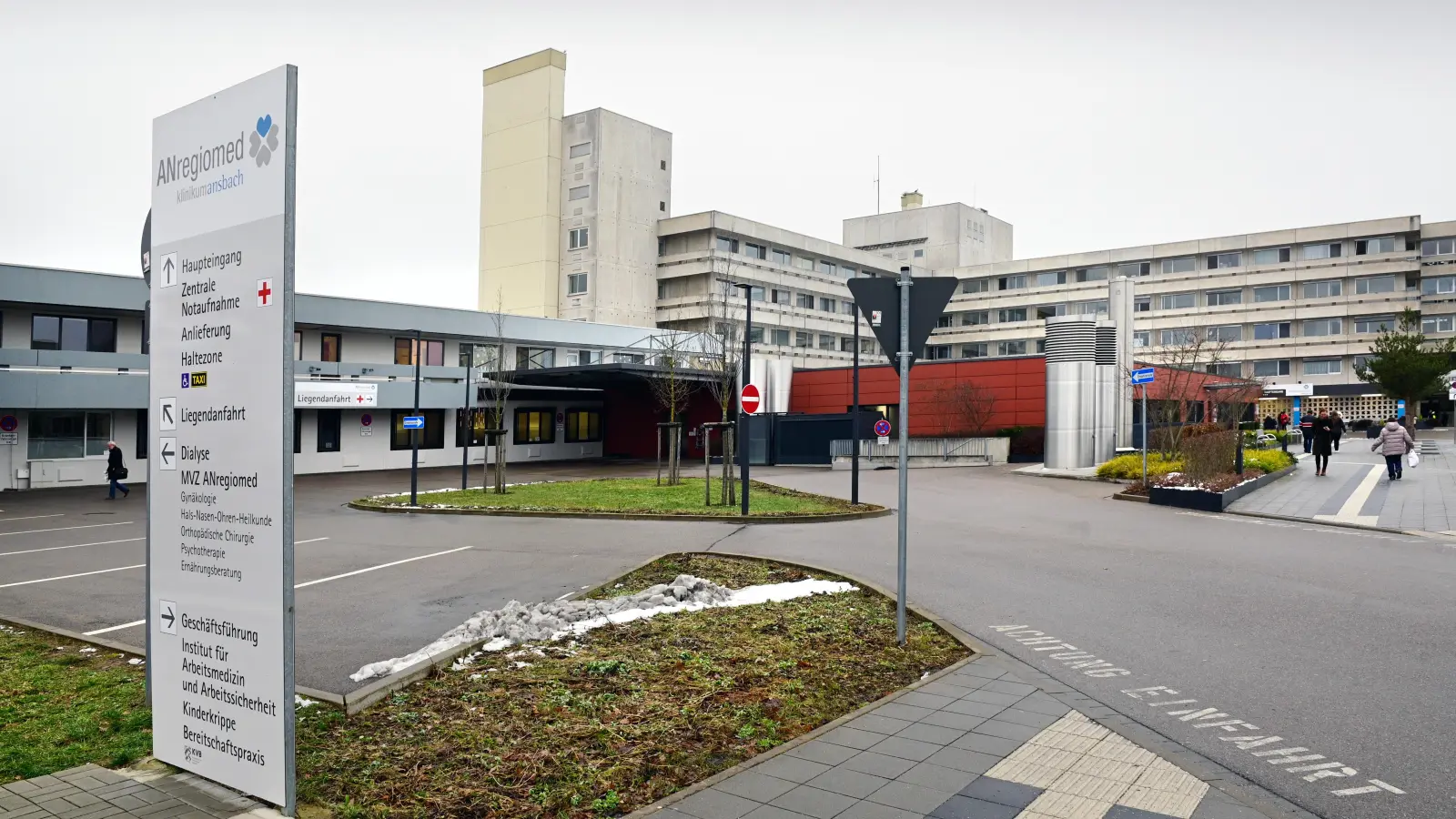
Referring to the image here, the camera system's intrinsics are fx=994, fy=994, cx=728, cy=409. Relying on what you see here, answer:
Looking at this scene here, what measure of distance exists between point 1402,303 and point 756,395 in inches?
2852

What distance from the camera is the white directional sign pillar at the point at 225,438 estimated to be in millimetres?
4457

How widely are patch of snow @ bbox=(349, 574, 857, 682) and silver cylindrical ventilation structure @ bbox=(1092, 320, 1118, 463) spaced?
26.5 m

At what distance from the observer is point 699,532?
672 inches

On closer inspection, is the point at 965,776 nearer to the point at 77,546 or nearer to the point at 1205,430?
the point at 77,546

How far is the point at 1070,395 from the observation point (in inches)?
1334

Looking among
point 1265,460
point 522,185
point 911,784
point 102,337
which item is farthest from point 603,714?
point 522,185

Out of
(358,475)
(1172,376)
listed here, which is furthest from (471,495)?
(1172,376)

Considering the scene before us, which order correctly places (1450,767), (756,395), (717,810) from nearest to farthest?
(717,810) → (1450,767) → (756,395)

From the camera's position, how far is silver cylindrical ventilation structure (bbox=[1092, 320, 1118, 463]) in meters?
34.5

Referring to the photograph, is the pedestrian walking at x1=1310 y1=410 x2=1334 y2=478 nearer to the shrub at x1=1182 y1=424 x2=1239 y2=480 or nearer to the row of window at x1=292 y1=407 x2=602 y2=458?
the shrub at x1=1182 y1=424 x2=1239 y2=480

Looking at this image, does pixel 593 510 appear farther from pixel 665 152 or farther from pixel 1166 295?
pixel 1166 295

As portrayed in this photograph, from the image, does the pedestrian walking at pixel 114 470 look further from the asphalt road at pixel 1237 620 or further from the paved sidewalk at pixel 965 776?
the paved sidewalk at pixel 965 776

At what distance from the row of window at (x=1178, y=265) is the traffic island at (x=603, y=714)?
6875cm

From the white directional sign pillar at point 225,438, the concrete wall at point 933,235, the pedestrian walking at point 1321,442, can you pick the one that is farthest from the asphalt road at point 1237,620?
the concrete wall at point 933,235
